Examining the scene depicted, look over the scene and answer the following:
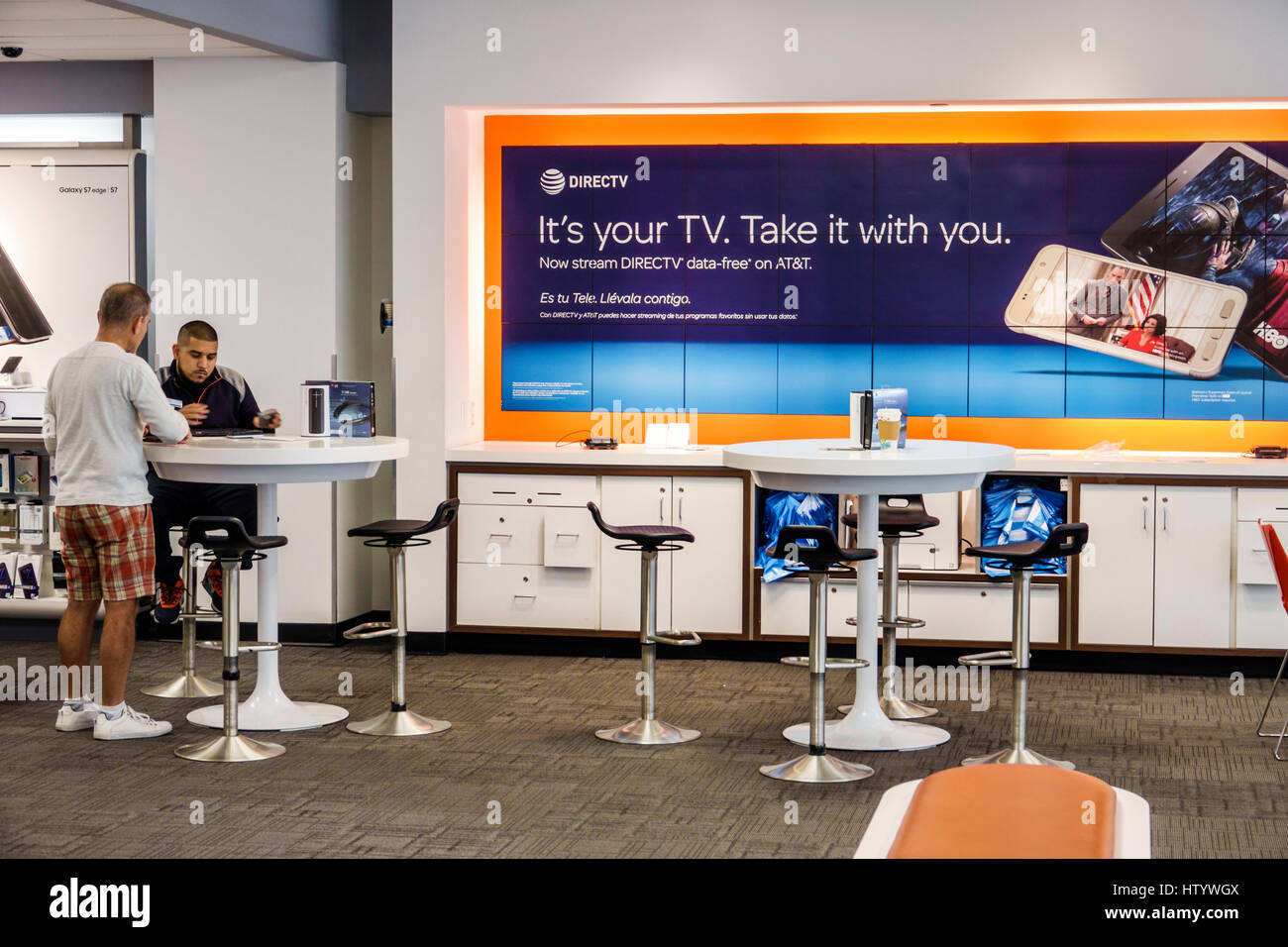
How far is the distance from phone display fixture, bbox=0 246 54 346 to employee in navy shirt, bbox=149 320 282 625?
1789 millimetres

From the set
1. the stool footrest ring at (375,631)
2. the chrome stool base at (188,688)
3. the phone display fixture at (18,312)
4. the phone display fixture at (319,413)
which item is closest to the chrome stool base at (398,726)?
the stool footrest ring at (375,631)

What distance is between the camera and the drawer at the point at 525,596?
7305 millimetres

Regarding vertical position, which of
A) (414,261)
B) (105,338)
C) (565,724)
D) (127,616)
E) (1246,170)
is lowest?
(565,724)

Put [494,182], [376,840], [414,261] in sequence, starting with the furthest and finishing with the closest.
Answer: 1. [494,182]
2. [414,261]
3. [376,840]

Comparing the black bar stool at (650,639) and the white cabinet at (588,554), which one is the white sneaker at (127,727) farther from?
the white cabinet at (588,554)

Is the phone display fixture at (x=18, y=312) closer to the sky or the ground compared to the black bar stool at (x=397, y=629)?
closer to the sky

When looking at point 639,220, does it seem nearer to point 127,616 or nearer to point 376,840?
point 127,616

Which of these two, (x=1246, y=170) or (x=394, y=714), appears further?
(x=1246, y=170)

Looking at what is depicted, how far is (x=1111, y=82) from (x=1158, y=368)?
1.54m

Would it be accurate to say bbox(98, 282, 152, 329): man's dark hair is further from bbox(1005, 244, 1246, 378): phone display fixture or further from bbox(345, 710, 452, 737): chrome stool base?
bbox(1005, 244, 1246, 378): phone display fixture

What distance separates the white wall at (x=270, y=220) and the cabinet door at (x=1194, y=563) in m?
4.24

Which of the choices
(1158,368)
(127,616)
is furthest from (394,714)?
(1158,368)

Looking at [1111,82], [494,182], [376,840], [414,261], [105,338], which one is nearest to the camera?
[376,840]

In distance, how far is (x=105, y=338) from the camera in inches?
217
